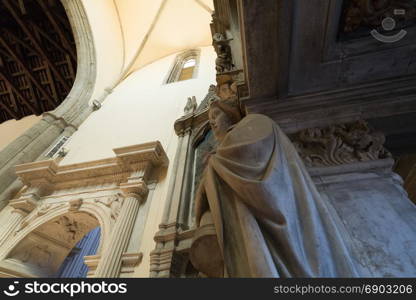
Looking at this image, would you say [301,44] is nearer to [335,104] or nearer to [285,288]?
[335,104]

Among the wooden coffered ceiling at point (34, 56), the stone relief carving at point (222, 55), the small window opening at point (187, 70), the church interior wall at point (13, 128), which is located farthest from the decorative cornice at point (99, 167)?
the wooden coffered ceiling at point (34, 56)

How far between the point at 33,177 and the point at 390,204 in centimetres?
532

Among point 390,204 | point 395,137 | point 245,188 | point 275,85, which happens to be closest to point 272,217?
point 245,188

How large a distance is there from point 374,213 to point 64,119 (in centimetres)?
699

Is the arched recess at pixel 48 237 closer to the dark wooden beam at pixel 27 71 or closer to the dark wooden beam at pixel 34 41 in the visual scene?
the dark wooden beam at pixel 34 41

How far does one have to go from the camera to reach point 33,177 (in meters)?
4.48

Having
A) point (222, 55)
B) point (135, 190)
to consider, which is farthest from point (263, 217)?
point (135, 190)

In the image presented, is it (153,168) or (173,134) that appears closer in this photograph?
(153,168)

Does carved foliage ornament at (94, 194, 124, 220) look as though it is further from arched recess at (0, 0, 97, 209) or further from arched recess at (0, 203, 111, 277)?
arched recess at (0, 0, 97, 209)

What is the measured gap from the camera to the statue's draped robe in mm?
983

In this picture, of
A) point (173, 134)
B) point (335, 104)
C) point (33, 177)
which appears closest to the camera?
point (335, 104)

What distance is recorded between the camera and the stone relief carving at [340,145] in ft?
5.39

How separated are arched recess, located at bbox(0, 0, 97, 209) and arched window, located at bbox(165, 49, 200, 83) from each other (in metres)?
2.70

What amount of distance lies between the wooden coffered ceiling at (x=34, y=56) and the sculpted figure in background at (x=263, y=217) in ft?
33.9
